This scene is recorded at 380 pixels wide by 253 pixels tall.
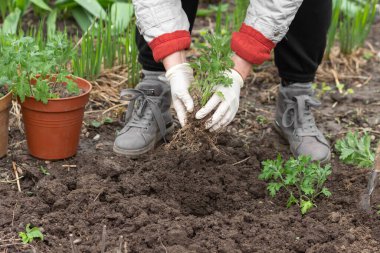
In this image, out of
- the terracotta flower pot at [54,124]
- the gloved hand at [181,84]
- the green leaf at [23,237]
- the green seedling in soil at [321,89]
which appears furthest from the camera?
the green seedling in soil at [321,89]

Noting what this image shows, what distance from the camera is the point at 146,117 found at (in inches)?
119

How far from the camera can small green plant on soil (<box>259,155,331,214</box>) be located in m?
2.52

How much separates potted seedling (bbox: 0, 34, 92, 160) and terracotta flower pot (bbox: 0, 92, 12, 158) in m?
0.04

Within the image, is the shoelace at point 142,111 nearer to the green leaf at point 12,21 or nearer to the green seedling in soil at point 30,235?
the green seedling in soil at point 30,235

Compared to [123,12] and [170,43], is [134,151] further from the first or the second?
[123,12]

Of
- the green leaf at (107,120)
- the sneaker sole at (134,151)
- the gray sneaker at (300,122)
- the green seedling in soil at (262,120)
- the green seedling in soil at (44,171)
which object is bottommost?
the green seedling in soil at (262,120)

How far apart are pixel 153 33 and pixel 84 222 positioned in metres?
0.74

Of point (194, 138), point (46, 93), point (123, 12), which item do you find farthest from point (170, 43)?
point (123, 12)

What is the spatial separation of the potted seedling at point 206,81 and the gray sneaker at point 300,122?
1.55 feet

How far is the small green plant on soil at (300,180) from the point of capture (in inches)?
99.3

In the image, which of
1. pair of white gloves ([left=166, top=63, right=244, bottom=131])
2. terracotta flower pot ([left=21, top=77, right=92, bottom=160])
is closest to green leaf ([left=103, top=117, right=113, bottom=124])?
terracotta flower pot ([left=21, top=77, right=92, bottom=160])

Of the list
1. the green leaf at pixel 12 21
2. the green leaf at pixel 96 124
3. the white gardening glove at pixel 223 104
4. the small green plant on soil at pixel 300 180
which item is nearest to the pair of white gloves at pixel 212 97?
the white gardening glove at pixel 223 104

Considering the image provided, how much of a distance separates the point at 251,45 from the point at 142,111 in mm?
708

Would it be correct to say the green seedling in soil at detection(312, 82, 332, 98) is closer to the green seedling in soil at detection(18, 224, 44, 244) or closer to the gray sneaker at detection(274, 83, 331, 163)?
the gray sneaker at detection(274, 83, 331, 163)
